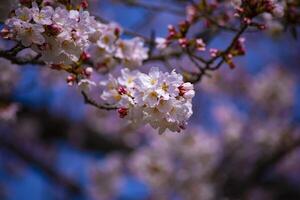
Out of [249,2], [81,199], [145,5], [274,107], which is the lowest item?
[81,199]

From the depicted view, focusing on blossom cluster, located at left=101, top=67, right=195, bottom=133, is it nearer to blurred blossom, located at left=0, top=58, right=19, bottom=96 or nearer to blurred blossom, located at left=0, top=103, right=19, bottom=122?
blurred blossom, located at left=0, top=58, right=19, bottom=96

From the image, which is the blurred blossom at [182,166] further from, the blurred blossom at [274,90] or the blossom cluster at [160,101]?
the blossom cluster at [160,101]

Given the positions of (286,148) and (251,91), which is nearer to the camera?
(286,148)

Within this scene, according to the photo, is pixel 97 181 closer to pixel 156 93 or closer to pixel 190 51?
pixel 190 51

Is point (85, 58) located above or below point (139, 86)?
above

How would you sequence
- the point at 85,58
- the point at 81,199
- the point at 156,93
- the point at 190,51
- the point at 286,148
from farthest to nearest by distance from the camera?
the point at 81,199 → the point at 286,148 → the point at 190,51 → the point at 85,58 → the point at 156,93

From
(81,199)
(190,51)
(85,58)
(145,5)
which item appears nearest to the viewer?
(85,58)

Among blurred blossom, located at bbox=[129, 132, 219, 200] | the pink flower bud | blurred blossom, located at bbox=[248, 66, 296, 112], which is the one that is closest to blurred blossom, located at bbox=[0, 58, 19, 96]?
Result: the pink flower bud

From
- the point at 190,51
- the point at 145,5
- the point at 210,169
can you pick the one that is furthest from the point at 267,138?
the point at 190,51

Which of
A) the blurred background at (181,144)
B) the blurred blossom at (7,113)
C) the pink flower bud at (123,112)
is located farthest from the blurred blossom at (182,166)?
the pink flower bud at (123,112)
